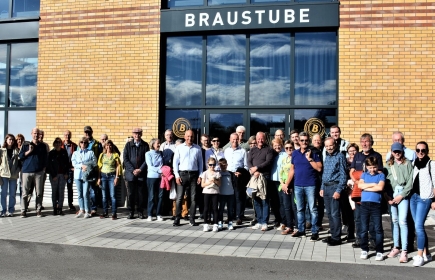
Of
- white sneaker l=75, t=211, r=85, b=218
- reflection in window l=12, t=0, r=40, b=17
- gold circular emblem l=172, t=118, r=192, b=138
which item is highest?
reflection in window l=12, t=0, r=40, b=17

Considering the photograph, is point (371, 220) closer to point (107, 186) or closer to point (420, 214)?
point (420, 214)

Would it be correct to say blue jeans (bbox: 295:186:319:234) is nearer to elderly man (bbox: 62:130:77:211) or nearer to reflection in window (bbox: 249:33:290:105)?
reflection in window (bbox: 249:33:290:105)

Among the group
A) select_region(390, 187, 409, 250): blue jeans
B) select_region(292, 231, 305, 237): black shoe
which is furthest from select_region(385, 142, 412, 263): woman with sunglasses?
select_region(292, 231, 305, 237): black shoe

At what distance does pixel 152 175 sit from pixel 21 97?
5.62m

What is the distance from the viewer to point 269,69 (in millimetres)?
11078

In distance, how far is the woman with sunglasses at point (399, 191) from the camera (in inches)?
243

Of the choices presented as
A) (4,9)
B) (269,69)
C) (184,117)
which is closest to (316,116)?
(269,69)

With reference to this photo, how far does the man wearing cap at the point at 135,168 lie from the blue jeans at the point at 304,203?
11.3 ft

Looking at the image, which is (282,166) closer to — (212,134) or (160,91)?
(212,134)

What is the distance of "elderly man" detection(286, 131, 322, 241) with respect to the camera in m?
7.32

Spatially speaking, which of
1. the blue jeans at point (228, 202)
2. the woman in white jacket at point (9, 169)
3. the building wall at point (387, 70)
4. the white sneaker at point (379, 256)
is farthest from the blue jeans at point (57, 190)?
the white sneaker at point (379, 256)

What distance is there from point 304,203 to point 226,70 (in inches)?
191

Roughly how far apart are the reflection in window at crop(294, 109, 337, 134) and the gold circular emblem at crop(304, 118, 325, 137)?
70mm

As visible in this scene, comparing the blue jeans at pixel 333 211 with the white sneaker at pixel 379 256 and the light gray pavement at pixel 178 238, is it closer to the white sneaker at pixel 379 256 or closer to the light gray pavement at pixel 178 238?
the light gray pavement at pixel 178 238
